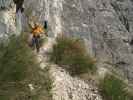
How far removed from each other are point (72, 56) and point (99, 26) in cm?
407

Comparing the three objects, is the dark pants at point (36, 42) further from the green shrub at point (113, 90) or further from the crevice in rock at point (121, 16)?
the crevice in rock at point (121, 16)

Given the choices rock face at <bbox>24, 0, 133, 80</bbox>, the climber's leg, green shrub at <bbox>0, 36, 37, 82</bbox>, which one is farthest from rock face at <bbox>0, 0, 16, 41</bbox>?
rock face at <bbox>24, 0, 133, 80</bbox>

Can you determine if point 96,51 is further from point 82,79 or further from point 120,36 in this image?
point 82,79

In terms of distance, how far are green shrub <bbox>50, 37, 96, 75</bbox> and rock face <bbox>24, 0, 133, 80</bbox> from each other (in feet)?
3.95

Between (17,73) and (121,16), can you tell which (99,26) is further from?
(17,73)

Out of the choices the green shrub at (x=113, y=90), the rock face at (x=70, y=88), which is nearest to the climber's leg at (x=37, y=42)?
the rock face at (x=70, y=88)

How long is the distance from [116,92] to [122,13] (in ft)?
22.5

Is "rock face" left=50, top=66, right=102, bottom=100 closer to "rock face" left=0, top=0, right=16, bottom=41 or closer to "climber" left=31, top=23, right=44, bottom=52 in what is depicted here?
"climber" left=31, top=23, right=44, bottom=52

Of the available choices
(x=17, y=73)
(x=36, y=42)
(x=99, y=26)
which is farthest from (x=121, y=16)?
(x=17, y=73)

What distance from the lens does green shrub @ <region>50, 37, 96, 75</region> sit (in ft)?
41.3

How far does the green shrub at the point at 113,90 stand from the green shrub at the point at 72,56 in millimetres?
905

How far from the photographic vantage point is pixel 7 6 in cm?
945

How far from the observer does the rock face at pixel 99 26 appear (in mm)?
15609

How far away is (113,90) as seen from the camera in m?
11.5
